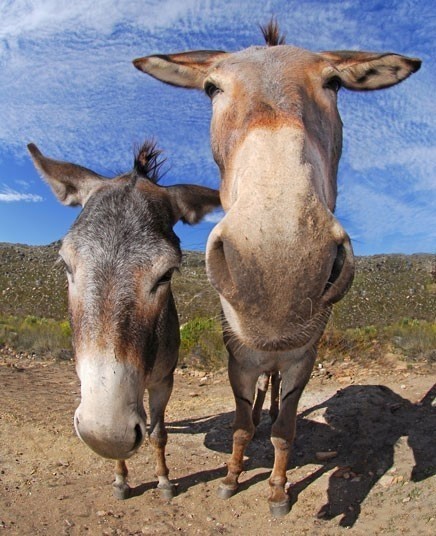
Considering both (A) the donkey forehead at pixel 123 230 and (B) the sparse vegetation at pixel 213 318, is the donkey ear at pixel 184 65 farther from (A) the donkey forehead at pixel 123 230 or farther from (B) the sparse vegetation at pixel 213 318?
(B) the sparse vegetation at pixel 213 318

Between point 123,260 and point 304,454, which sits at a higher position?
point 123,260

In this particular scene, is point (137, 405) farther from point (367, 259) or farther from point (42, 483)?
point (367, 259)

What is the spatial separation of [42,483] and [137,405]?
309 cm

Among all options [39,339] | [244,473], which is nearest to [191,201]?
[244,473]

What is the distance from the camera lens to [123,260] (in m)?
3.61

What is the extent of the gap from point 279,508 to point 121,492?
1.74 meters

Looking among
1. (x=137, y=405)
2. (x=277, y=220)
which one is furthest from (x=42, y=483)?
(x=277, y=220)

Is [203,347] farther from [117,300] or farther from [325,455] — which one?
[117,300]

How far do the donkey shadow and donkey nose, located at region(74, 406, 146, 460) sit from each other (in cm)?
247

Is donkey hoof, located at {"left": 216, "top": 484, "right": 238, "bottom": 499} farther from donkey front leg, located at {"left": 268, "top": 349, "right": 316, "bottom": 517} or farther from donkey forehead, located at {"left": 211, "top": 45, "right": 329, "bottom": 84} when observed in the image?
donkey forehead, located at {"left": 211, "top": 45, "right": 329, "bottom": 84}

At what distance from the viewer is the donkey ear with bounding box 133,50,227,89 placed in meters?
4.71

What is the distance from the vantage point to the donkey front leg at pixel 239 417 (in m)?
5.10

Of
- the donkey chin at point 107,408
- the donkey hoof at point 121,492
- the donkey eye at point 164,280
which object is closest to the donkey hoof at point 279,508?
the donkey hoof at point 121,492

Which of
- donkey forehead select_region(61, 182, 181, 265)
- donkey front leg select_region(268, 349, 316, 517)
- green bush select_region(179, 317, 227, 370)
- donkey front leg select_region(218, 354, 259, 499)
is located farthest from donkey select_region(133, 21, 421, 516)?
green bush select_region(179, 317, 227, 370)
